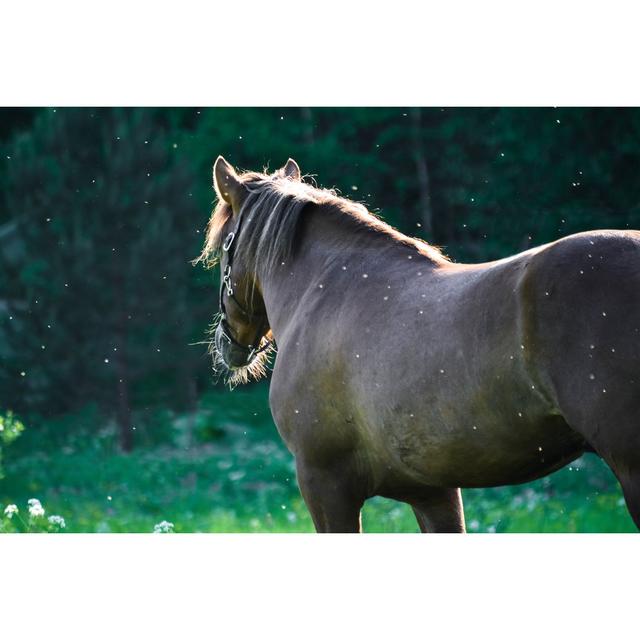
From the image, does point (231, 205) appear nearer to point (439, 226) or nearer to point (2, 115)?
point (439, 226)

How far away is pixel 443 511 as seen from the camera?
3.82 m

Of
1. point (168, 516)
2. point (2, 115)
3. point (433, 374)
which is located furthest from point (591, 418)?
point (2, 115)

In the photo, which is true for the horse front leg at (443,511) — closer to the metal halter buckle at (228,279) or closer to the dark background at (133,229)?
the metal halter buckle at (228,279)

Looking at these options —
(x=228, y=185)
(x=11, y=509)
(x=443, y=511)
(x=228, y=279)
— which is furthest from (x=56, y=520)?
(x=443, y=511)

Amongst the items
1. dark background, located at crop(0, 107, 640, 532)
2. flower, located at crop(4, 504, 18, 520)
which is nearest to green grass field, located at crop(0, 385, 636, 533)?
dark background, located at crop(0, 107, 640, 532)

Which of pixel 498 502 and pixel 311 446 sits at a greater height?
pixel 311 446

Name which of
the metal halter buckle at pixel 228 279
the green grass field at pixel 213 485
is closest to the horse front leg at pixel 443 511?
the metal halter buckle at pixel 228 279

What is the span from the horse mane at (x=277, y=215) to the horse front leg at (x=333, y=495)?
3.39 ft

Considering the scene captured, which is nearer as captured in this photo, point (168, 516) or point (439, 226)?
point (168, 516)

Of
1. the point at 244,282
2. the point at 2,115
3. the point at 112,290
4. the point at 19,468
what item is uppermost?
the point at 2,115

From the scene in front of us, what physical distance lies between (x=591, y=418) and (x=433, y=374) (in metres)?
0.57

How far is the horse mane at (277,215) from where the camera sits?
4.07 meters

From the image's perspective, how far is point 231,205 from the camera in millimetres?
4504

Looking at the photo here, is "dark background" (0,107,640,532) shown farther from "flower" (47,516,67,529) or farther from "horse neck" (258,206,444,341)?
"horse neck" (258,206,444,341)
